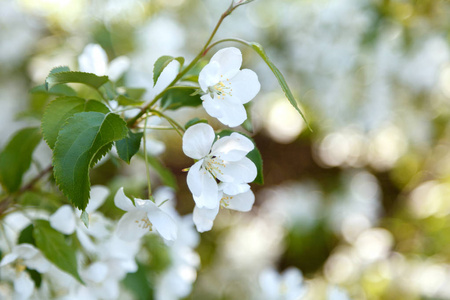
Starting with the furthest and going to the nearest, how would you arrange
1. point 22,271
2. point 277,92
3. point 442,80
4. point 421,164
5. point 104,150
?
point 421,164 < point 277,92 < point 442,80 < point 22,271 < point 104,150

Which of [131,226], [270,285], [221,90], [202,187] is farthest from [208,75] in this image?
[270,285]

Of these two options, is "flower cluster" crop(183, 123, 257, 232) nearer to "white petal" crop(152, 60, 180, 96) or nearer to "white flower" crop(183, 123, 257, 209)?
"white flower" crop(183, 123, 257, 209)

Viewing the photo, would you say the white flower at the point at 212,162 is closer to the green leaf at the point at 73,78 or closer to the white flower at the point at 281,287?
the green leaf at the point at 73,78

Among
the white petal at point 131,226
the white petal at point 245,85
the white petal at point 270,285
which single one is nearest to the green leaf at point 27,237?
the white petal at point 131,226

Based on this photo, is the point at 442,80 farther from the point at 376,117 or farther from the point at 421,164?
the point at 421,164

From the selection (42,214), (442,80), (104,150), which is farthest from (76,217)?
(442,80)

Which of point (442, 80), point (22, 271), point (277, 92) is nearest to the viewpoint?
point (22, 271)
